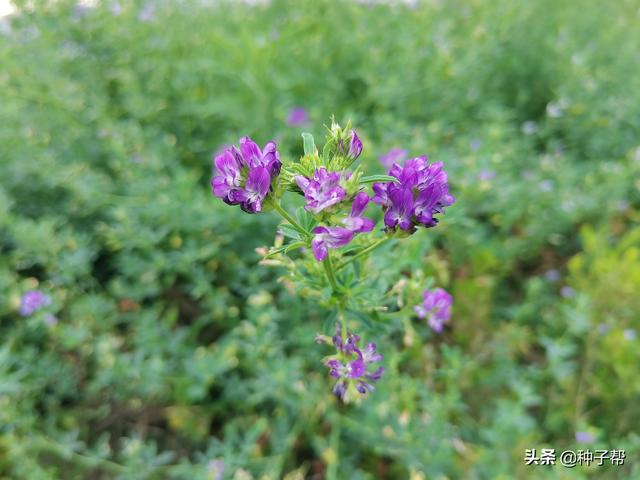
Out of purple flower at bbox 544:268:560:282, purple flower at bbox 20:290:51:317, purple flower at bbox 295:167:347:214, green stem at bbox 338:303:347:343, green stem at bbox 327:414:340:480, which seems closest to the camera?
purple flower at bbox 295:167:347:214

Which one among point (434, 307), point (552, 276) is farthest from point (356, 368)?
point (552, 276)

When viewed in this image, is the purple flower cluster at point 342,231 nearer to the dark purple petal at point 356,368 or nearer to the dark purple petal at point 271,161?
the dark purple petal at point 271,161

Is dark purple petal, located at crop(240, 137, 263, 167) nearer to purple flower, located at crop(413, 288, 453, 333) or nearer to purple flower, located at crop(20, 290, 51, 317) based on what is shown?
purple flower, located at crop(413, 288, 453, 333)

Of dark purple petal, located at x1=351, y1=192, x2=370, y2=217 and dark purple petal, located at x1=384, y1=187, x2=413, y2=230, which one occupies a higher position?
dark purple petal, located at x1=384, y1=187, x2=413, y2=230

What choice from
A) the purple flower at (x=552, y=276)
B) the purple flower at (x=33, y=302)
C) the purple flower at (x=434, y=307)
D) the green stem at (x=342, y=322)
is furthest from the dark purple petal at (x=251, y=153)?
the purple flower at (x=552, y=276)

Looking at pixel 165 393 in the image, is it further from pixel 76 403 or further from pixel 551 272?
pixel 551 272

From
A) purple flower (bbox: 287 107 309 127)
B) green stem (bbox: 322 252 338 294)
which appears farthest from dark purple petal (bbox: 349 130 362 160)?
purple flower (bbox: 287 107 309 127)

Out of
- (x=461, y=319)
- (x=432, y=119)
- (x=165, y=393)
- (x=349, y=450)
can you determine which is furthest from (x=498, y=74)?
(x=165, y=393)
